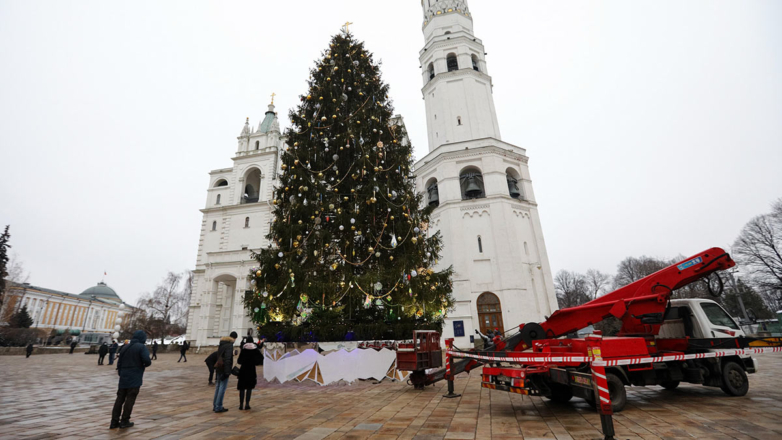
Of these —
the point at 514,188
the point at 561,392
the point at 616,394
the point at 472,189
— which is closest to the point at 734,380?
the point at 616,394

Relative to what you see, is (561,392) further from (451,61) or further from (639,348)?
(451,61)

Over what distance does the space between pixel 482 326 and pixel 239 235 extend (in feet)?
71.7

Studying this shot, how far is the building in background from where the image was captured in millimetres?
65375

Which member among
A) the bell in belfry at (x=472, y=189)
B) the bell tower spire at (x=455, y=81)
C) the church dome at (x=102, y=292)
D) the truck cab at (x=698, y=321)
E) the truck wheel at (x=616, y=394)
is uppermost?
the bell tower spire at (x=455, y=81)

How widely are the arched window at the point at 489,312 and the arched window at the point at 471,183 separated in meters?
6.98

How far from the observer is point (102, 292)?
313ft

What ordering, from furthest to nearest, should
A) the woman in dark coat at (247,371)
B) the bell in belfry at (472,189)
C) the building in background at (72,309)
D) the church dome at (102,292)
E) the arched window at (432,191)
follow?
the church dome at (102,292) → the building in background at (72,309) → the arched window at (432,191) → the bell in belfry at (472,189) → the woman in dark coat at (247,371)

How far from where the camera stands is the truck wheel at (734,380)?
671cm

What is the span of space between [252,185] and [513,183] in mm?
25204

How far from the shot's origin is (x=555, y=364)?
231 inches

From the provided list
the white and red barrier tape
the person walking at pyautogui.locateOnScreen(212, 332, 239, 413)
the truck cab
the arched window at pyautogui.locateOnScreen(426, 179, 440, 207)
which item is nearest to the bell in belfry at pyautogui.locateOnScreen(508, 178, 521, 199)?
the arched window at pyautogui.locateOnScreen(426, 179, 440, 207)

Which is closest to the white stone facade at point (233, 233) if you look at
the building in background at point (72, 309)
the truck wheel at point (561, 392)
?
the truck wheel at point (561, 392)

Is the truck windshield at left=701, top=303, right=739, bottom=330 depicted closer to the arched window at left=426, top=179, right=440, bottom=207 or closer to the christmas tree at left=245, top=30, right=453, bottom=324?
the christmas tree at left=245, top=30, right=453, bottom=324

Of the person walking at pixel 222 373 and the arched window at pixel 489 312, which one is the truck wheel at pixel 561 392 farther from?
the arched window at pixel 489 312
